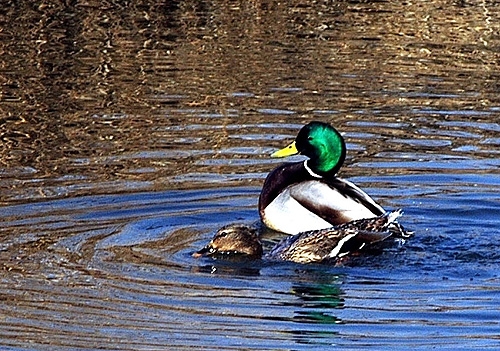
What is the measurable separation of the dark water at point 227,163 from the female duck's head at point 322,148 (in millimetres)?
486

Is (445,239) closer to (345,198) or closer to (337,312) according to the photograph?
(345,198)

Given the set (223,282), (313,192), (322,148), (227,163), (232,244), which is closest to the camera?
(223,282)

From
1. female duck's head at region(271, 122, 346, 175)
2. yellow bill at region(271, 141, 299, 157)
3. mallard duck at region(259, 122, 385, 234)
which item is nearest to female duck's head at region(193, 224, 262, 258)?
mallard duck at region(259, 122, 385, 234)

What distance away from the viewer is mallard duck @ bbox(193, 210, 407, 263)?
10031 mm

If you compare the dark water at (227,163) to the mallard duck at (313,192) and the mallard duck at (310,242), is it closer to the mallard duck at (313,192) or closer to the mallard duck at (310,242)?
the mallard duck at (310,242)

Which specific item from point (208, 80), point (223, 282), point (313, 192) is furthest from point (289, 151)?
point (208, 80)

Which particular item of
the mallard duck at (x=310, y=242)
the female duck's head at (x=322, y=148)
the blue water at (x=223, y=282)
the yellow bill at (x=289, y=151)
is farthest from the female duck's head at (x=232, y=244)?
the yellow bill at (x=289, y=151)

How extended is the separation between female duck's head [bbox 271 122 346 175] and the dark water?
0.49m

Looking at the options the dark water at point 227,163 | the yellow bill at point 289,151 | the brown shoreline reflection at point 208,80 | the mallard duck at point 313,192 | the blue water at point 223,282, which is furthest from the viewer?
the brown shoreline reflection at point 208,80

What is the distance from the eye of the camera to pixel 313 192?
1125cm

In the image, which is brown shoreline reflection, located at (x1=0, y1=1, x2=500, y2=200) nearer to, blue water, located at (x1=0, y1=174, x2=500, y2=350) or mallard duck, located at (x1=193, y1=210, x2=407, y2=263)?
blue water, located at (x1=0, y1=174, x2=500, y2=350)

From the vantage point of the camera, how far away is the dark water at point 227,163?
852 centimetres

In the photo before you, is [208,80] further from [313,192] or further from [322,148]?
[313,192]

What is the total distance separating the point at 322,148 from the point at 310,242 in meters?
1.80
